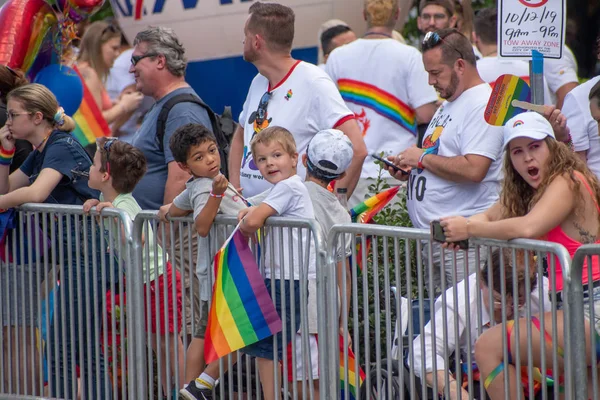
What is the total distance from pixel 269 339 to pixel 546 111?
67.3 inches

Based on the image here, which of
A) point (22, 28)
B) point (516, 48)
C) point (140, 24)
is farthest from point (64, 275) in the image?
point (140, 24)

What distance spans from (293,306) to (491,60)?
297 cm

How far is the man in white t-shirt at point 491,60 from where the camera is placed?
25.3ft

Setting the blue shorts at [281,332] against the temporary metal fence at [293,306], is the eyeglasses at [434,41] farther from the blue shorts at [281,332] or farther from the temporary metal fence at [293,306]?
the blue shorts at [281,332]

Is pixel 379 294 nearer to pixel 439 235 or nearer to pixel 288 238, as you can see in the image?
pixel 288 238

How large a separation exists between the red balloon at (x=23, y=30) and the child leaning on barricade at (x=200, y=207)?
7.73 feet

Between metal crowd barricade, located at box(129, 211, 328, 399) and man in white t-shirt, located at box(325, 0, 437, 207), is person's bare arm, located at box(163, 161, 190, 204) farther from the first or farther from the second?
man in white t-shirt, located at box(325, 0, 437, 207)

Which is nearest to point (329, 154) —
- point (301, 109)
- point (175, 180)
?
point (301, 109)

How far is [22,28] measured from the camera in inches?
312

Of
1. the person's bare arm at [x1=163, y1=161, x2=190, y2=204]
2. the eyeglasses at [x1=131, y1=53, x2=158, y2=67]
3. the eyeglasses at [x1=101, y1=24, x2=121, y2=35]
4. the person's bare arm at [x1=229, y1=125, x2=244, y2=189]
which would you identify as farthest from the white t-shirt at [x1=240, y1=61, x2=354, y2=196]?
the eyeglasses at [x1=101, y1=24, x2=121, y2=35]

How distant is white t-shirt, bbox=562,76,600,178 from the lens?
641 centimetres

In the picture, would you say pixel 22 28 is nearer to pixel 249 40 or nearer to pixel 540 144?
pixel 249 40

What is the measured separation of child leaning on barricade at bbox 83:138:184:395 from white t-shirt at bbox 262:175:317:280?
0.64 metres

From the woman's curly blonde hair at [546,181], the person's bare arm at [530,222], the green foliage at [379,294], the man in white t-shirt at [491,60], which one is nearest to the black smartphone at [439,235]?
the person's bare arm at [530,222]
